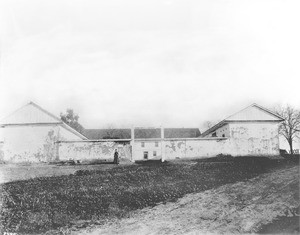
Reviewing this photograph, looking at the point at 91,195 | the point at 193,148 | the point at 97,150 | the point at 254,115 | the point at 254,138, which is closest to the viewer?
the point at 91,195

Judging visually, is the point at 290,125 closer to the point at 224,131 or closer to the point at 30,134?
the point at 224,131

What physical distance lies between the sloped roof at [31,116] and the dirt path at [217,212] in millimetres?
20431

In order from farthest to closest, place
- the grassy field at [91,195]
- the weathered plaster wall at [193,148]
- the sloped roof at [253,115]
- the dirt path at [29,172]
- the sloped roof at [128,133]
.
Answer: the sloped roof at [128,133]
the sloped roof at [253,115]
the weathered plaster wall at [193,148]
the dirt path at [29,172]
the grassy field at [91,195]

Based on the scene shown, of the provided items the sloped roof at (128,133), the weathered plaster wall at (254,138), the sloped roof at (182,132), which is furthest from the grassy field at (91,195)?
the sloped roof at (182,132)

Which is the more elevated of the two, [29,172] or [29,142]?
[29,142]

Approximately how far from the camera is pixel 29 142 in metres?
27.7

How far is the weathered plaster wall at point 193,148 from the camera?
26.9m

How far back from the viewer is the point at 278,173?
1465 centimetres

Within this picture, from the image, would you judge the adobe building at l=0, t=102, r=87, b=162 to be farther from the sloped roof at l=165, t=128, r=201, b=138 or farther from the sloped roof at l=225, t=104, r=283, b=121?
the sloped roof at l=165, t=128, r=201, b=138

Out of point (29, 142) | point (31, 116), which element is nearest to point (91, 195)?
point (29, 142)

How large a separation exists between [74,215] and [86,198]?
5.27 ft

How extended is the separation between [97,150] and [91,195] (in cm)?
1529

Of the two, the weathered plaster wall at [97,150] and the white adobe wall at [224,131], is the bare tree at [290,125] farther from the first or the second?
the weathered plaster wall at [97,150]

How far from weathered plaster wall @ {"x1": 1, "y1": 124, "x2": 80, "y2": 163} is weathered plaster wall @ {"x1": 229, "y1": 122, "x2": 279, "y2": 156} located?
57.6 feet
